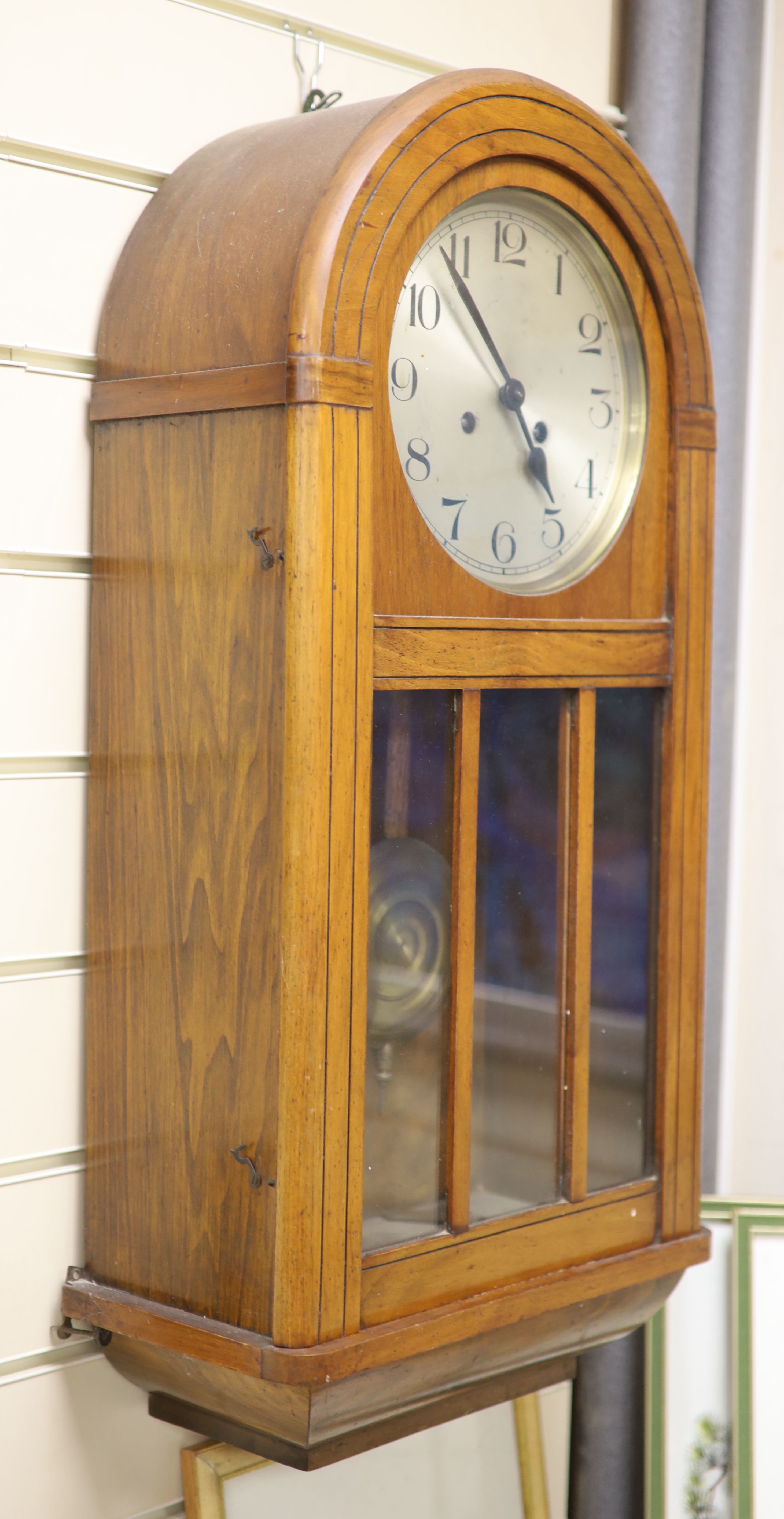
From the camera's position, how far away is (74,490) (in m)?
1.10

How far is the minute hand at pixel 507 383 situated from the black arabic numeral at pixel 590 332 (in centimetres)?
8

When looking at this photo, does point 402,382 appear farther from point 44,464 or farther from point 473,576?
point 44,464

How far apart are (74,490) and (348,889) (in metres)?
0.38

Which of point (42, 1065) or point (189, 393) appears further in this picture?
point (42, 1065)

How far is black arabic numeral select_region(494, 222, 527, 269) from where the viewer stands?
1.04 meters

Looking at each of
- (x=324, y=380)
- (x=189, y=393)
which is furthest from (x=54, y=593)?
(x=324, y=380)

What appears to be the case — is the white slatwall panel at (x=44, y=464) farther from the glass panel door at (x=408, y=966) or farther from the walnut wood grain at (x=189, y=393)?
the glass panel door at (x=408, y=966)

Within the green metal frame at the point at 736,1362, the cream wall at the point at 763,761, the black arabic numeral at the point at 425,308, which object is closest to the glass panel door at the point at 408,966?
the black arabic numeral at the point at 425,308

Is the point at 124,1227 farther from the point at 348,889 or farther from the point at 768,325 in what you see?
the point at 768,325

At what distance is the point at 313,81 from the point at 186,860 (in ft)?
2.15

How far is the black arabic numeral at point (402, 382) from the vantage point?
0.97 metres

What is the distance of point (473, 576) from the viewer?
3.36 ft

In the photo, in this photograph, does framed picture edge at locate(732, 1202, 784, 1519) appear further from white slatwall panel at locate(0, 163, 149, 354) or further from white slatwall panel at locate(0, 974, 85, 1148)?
white slatwall panel at locate(0, 163, 149, 354)

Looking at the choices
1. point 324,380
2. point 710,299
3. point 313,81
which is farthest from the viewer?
point 710,299
